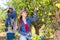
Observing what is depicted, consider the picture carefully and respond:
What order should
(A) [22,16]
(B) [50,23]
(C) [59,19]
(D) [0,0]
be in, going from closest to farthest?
(C) [59,19] → (B) [50,23] → (A) [22,16] → (D) [0,0]

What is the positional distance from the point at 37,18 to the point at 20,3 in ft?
4.37

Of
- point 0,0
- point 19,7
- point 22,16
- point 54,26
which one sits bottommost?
point 54,26

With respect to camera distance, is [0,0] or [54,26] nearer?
[54,26]

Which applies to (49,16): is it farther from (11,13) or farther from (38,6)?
(11,13)

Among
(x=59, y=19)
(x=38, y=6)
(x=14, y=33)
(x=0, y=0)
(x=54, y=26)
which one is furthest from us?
(x=0, y=0)

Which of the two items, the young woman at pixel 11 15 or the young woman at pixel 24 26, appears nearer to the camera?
the young woman at pixel 24 26

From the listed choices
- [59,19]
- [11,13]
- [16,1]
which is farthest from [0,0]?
[59,19]

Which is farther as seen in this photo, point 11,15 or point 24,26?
point 11,15

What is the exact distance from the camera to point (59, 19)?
139 inches

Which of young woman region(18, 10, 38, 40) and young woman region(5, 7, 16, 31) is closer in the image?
young woman region(18, 10, 38, 40)

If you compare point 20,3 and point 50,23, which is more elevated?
point 20,3

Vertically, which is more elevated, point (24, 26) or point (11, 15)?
point (11, 15)

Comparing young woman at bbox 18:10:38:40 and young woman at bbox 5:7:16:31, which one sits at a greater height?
young woman at bbox 5:7:16:31

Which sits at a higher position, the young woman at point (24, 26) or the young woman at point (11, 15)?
the young woman at point (11, 15)
